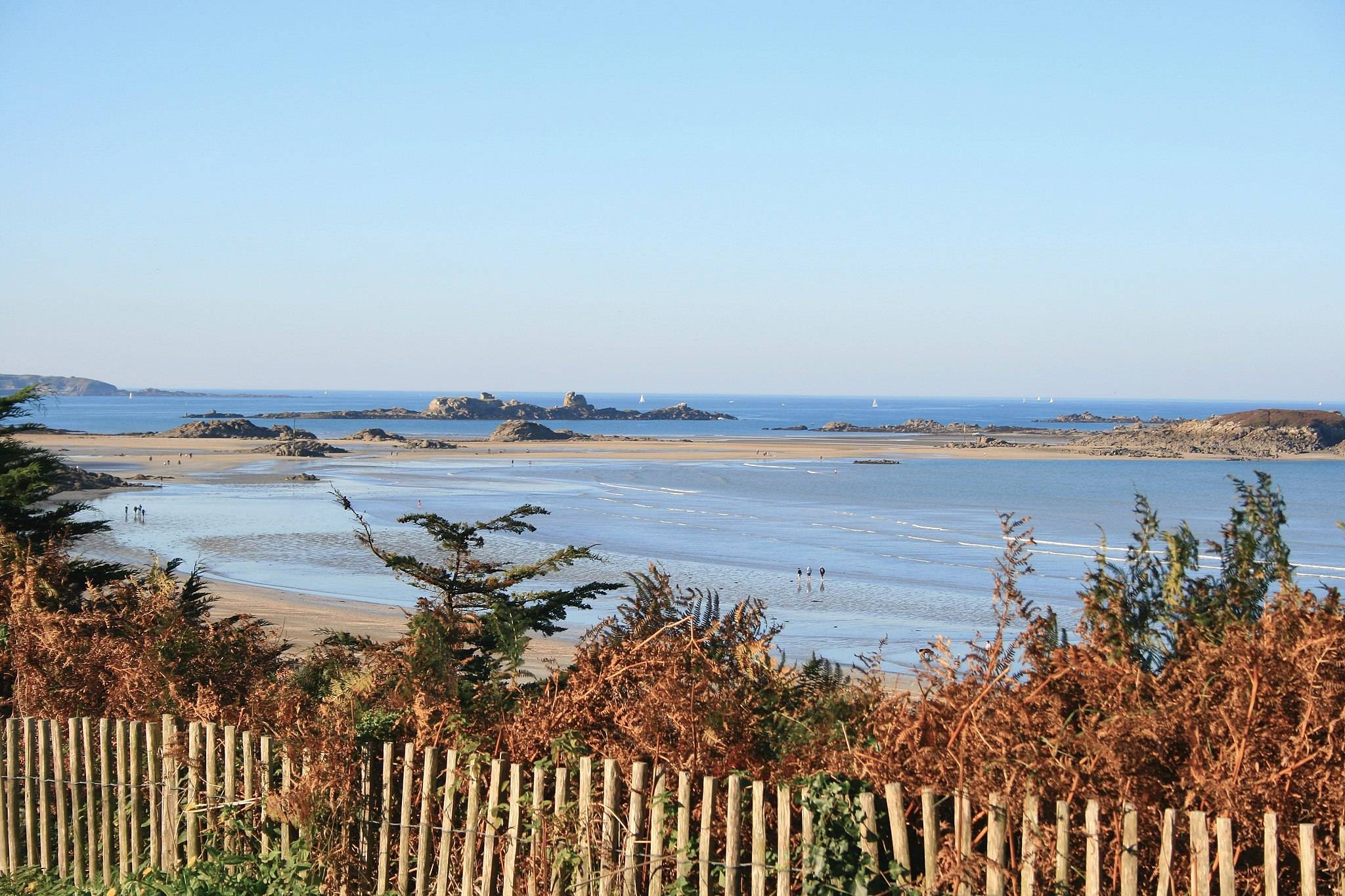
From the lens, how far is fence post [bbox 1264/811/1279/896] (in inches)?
164

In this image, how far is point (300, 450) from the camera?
97500 millimetres

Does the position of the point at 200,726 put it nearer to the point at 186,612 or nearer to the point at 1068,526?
the point at 186,612

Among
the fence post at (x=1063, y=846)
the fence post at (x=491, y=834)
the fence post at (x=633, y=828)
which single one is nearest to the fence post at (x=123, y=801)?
the fence post at (x=491, y=834)

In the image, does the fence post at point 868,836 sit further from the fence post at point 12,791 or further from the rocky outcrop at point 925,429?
the rocky outcrop at point 925,429

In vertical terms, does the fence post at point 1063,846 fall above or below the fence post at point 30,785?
above

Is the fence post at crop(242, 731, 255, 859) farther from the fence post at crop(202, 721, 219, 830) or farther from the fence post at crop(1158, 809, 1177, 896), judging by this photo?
the fence post at crop(1158, 809, 1177, 896)

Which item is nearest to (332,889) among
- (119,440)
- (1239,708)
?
(1239,708)

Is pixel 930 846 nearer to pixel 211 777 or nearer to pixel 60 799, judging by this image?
pixel 211 777

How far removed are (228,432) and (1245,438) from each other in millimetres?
104260

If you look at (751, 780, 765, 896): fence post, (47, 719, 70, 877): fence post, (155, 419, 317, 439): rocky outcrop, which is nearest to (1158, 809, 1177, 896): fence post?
(751, 780, 765, 896): fence post

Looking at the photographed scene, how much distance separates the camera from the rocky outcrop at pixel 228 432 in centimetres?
12138

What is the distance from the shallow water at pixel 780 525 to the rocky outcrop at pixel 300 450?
979cm

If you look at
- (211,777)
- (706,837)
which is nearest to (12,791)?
(211,777)

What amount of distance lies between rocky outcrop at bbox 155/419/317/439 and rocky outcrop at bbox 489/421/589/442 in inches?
849
